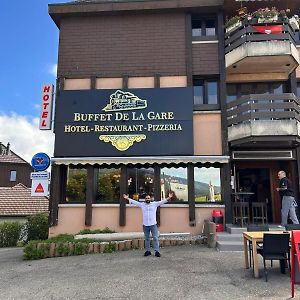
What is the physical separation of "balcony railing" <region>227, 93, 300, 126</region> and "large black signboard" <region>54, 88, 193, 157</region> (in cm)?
203

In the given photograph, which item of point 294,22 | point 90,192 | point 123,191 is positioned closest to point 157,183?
point 123,191

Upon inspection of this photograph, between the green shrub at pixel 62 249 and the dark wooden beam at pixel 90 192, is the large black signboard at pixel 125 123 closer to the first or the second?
the dark wooden beam at pixel 90 192

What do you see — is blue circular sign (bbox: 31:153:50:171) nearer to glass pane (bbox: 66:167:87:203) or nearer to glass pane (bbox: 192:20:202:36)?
glass pane (bbox: 66:167:87:203)

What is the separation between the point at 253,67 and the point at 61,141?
8.71 meters

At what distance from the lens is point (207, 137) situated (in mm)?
12898

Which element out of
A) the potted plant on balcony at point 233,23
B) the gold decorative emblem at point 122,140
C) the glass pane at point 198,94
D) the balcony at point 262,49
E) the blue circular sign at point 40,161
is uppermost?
the potted plant on balcony at point 233,23

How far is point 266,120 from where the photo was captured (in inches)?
468

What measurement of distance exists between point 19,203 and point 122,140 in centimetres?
2002

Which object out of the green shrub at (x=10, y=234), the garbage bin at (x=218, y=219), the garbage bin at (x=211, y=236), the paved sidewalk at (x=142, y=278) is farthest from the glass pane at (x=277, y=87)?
the green shrub at (x=10, y=234)

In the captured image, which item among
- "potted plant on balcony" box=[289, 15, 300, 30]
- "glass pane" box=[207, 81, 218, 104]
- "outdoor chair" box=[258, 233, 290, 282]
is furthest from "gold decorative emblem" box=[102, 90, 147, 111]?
"outdoor chair" box=[258, 233, 290, 282]

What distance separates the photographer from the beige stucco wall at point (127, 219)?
12359 mm

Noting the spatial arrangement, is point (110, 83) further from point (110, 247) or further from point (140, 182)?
point (110, 247)

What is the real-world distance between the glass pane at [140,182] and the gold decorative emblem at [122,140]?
3.43 ft

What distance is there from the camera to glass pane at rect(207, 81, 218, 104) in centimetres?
1344
